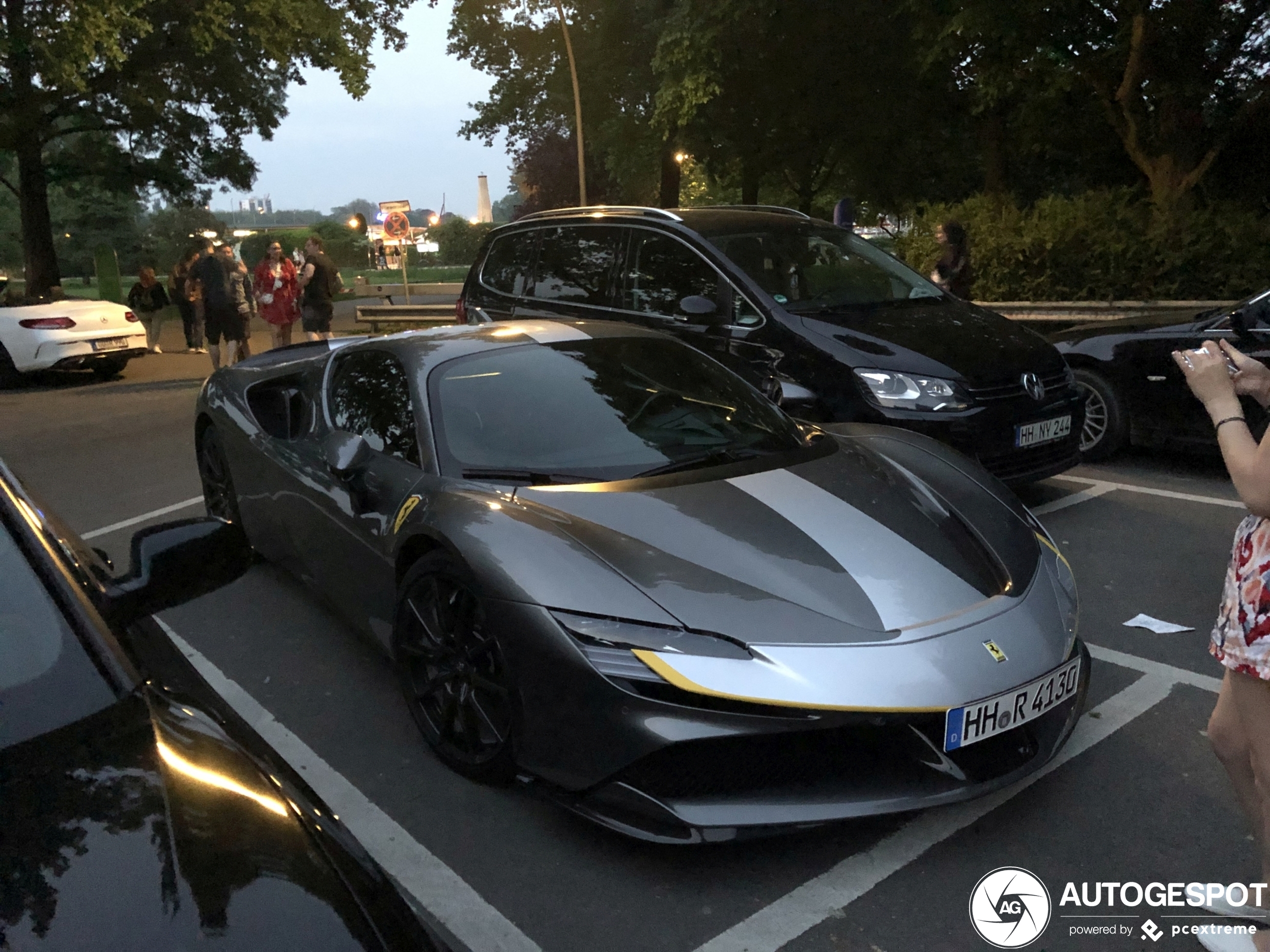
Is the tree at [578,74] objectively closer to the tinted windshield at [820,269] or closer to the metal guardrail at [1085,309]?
the metal guardrail at [1085,309]

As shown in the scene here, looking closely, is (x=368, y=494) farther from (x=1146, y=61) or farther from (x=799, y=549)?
(x=1146, y=61)

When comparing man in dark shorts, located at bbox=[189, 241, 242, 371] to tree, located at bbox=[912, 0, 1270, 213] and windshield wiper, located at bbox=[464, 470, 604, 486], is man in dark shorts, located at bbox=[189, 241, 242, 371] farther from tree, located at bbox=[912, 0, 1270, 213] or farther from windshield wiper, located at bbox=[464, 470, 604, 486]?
windshield wiper, located at bbox=[464, 470, 604, 486]

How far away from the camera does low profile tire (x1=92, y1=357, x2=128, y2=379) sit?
14812 mm

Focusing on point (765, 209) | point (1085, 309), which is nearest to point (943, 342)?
point (765, 209)

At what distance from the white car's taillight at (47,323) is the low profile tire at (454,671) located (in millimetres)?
12847

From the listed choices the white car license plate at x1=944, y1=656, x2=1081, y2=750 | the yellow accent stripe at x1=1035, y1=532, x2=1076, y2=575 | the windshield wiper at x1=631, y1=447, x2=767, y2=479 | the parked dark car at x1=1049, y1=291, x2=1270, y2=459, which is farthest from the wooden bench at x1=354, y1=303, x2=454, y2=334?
the white car license plate at x1=944, y1=656, x2=1081, y2=750

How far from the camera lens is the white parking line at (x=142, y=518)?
21.4ft

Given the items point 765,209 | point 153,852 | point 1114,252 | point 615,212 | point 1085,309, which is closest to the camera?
point 153,852

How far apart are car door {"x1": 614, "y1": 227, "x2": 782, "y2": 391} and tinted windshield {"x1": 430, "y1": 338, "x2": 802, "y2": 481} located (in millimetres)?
1761

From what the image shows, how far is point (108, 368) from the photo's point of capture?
595 inches

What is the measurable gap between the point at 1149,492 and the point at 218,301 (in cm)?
1061

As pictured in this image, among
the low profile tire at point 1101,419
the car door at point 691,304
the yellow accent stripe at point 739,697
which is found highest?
the car door at point 691,304

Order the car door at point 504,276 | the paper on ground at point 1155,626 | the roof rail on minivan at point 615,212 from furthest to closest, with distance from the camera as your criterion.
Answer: the car door at point 504,276, the roof rail on minivan at point 615,212, the paper on ground at point 1155,626

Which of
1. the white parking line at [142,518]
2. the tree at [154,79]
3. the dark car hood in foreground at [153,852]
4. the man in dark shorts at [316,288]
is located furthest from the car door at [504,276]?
the tree at [154,79]
